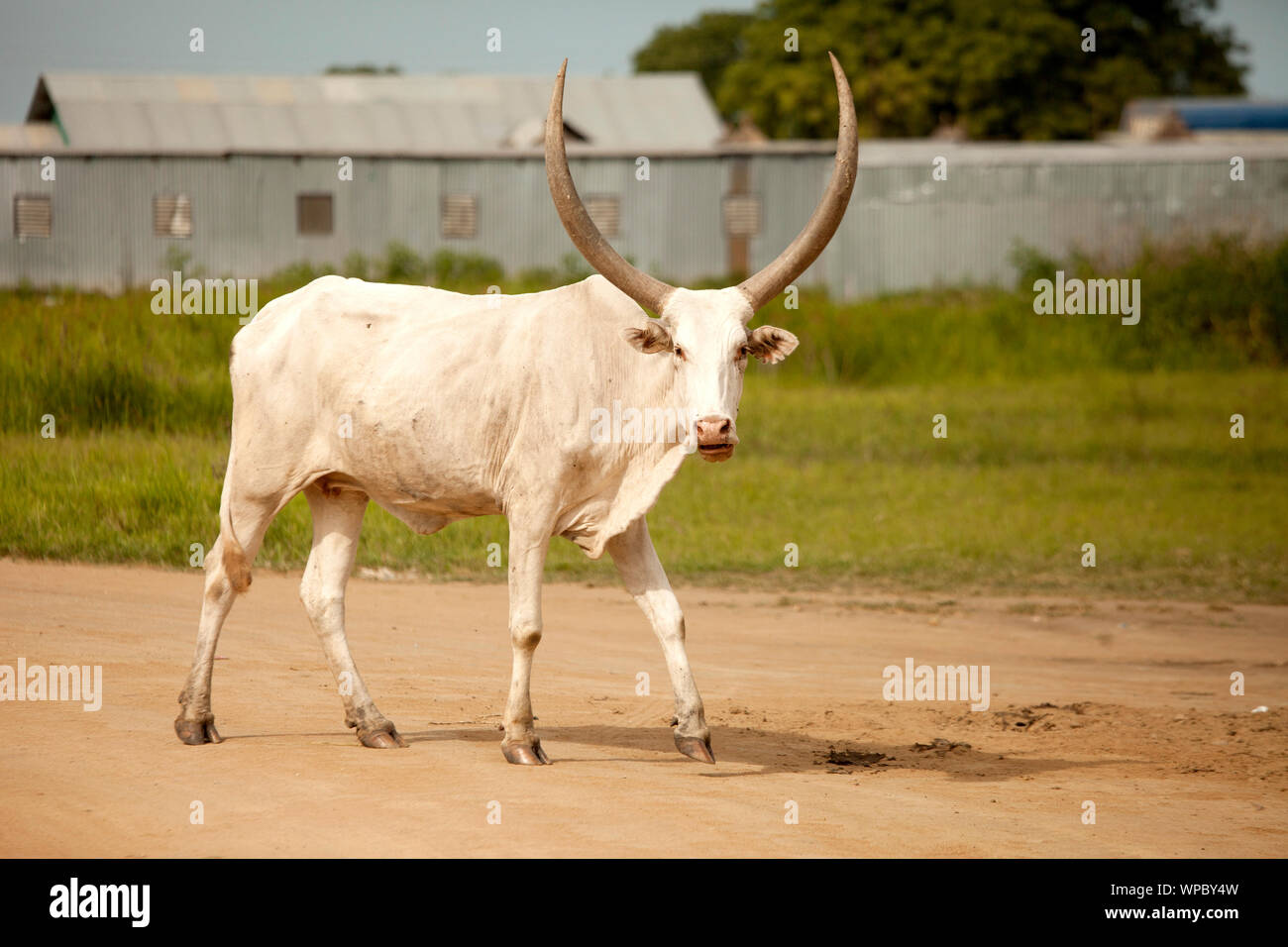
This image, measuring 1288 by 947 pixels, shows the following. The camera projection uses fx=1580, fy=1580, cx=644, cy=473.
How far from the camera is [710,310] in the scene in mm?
6480

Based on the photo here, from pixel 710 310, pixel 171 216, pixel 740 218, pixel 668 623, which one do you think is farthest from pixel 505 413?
pixel 740 218

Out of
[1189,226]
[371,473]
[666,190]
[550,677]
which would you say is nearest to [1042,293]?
[1189,226]

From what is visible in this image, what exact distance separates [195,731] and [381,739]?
2.62 feet

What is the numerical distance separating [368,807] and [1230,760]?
4060mm

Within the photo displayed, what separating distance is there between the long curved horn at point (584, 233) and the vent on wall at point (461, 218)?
24540 mm

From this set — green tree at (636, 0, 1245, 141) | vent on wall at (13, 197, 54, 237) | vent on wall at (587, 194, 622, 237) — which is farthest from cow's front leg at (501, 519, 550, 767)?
green tree at (636, 0, 1245, 141)

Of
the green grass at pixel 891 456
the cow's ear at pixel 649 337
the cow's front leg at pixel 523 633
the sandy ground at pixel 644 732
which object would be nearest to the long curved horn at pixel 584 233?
the cow's ear at pixel 649 337

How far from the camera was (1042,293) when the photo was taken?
25.6 meters

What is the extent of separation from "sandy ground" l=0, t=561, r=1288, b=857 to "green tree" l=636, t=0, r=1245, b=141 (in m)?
41.1

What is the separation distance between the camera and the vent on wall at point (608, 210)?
31203mm

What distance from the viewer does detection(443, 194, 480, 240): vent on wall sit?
102ft

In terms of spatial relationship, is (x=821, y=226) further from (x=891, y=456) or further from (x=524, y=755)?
(x=891, y=456)

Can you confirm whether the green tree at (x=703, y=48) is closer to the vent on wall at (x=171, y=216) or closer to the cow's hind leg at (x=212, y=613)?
the vent on wall at (x=171, y=216)

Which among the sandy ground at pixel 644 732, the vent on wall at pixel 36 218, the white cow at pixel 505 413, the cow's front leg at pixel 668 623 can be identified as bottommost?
the sandy ground at pixel 644 732
